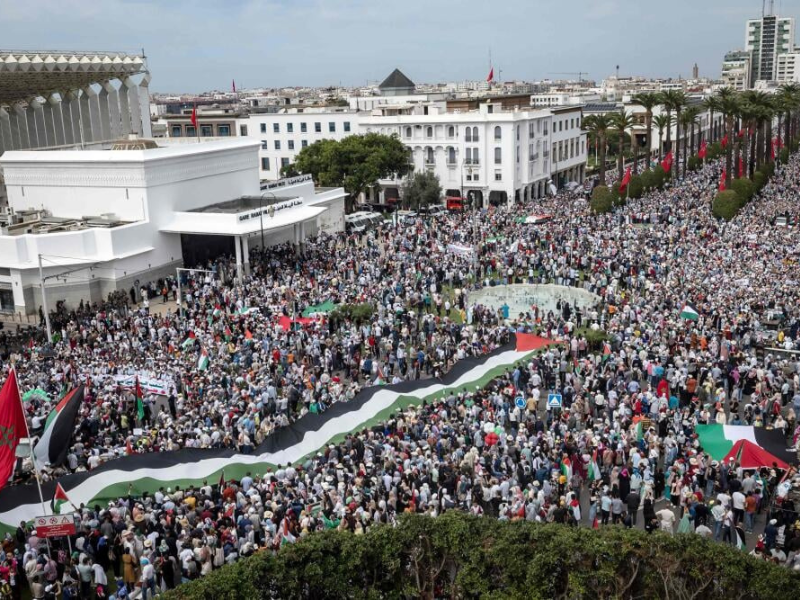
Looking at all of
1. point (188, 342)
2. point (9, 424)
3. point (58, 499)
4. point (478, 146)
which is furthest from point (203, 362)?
point (478, 146)

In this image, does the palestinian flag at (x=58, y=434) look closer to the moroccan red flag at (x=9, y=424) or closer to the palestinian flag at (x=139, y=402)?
the moroccan red flag at (x=9, y=424)

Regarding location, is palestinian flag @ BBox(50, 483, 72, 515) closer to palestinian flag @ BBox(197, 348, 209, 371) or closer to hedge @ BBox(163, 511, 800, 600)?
hedge @ BBox(163, 511, 800, 600)

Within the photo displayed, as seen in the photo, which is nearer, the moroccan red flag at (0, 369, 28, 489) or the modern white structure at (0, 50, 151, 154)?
the moroccan red flag at (0, 369, 28, 489)

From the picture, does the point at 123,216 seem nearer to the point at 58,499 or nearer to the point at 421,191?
the point at 421,191

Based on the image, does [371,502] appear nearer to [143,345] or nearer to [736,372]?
[736,372]

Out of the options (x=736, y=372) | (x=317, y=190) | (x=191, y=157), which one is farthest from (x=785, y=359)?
(x=317, y=190)

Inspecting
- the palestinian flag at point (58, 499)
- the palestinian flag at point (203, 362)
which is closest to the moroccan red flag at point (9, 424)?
the palestinian flag at point (58, 499)

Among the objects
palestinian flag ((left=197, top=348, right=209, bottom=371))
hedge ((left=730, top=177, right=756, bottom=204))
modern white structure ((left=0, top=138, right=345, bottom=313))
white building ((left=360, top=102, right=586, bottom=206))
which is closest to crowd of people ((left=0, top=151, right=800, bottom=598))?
palestinian flag ((left=197, top=348, right=209, bottom=371))
